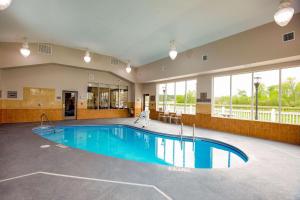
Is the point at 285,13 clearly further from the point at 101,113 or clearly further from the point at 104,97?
the point at 101,113

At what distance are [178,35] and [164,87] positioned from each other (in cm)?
503

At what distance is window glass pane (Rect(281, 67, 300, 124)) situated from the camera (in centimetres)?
567

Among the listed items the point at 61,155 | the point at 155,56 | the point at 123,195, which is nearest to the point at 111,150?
the point at 61,155

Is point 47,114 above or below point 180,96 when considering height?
below

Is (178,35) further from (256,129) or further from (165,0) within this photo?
(256,129)

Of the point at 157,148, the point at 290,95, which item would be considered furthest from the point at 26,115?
the point at 290,95

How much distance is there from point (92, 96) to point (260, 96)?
32.0 ft

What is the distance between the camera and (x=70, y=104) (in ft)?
34.9

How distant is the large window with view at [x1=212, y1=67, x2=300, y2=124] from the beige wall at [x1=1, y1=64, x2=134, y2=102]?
25.4 ft

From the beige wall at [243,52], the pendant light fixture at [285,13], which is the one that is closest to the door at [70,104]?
the beige wall at [243,52]

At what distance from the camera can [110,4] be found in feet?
15.5

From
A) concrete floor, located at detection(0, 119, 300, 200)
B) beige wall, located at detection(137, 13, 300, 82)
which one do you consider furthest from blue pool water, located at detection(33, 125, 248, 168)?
beige wall, located at detection(137, 13, 300, 82)

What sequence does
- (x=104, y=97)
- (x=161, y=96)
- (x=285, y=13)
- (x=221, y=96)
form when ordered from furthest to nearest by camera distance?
(x=104, y=97), (x=161, y=96), (x=221, y=96), (x=285, y=13)

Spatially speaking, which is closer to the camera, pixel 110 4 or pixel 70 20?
pixel 110 4
